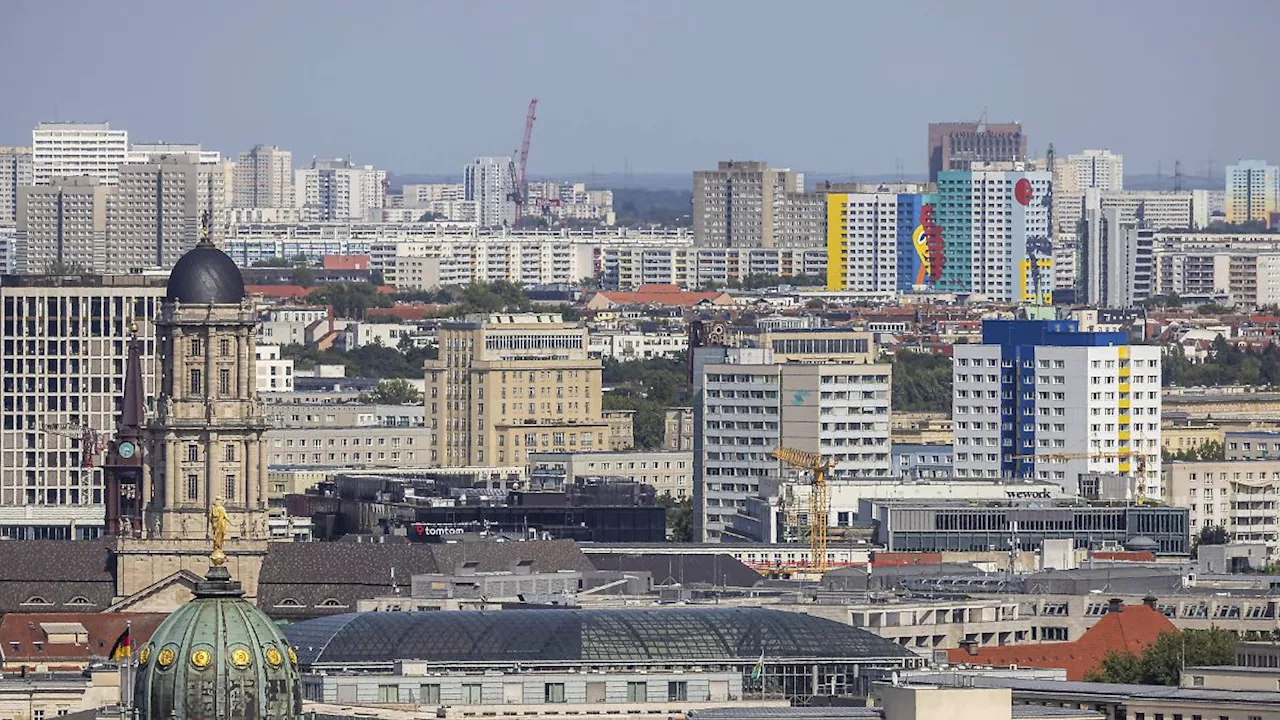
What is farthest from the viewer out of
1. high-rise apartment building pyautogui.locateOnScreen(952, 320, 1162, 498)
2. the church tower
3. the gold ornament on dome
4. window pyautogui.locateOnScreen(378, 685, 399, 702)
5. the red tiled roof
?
high-rise apartment building pyautogui.locateOnScreen(952, 320, 1162, 498)

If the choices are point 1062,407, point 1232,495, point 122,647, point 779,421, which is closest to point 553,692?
point 122,647

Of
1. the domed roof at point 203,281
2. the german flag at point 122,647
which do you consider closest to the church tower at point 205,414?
the domed roof at point 203,281

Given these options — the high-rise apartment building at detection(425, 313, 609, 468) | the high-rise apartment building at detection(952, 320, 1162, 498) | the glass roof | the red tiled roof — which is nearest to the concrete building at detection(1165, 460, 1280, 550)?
the high-rise apartment building at detection(952, 320, 1162, 498)

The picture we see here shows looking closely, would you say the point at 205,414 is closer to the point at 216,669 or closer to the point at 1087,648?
the point at 1087,648

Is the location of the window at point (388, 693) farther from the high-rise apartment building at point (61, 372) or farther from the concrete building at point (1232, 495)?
the high-rise apartment building at point (61, 372)

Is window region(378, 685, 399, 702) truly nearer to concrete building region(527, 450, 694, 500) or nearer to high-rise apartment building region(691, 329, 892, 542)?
high-rise apartment building region(691, 329, 892, 542)

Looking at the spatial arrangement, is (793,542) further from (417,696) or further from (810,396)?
(417,696)
